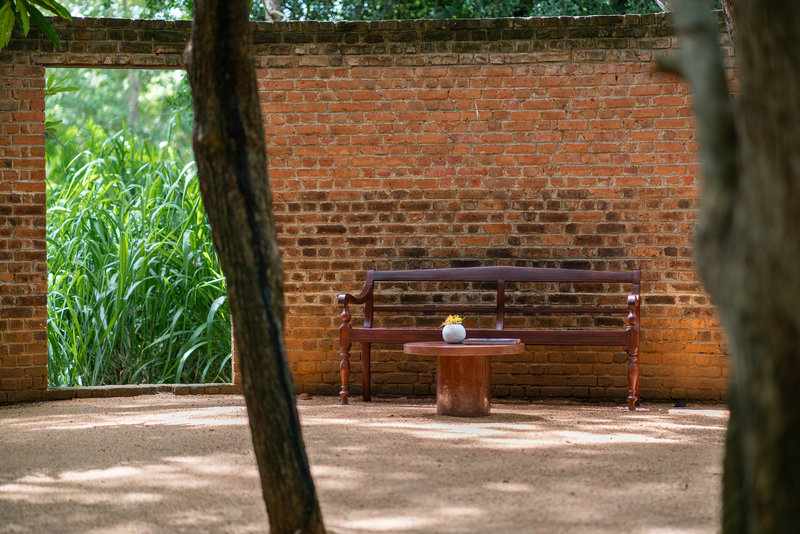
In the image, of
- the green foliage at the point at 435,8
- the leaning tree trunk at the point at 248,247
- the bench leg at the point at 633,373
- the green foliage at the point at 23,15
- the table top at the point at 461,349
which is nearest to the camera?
the leaning tree trunk at the point at 248,247

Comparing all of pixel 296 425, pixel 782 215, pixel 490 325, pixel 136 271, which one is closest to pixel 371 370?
pixel 490 325

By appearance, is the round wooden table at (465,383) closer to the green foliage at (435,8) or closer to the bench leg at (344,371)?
the bench leg at (344,371)

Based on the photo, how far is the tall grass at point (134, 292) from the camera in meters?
7.43

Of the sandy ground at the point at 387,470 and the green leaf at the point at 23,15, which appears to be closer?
the sandy ground at the point at 387,470

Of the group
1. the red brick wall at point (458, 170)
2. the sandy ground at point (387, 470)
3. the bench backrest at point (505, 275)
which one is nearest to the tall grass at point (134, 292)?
the red brick wall at point (458, 170)

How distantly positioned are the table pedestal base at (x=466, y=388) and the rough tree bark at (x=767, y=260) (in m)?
3.99

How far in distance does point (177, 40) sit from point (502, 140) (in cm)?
256

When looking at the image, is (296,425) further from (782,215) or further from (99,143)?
(99,143)

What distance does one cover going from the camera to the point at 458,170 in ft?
22.9

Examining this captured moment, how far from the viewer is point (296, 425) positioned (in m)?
2.86

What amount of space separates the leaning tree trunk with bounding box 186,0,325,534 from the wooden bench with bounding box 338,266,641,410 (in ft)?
12.0

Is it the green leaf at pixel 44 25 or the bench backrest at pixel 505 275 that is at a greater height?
the green leaf at pixel 44 25

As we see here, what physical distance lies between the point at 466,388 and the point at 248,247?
329 cm

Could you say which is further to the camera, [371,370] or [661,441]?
[371,370]
